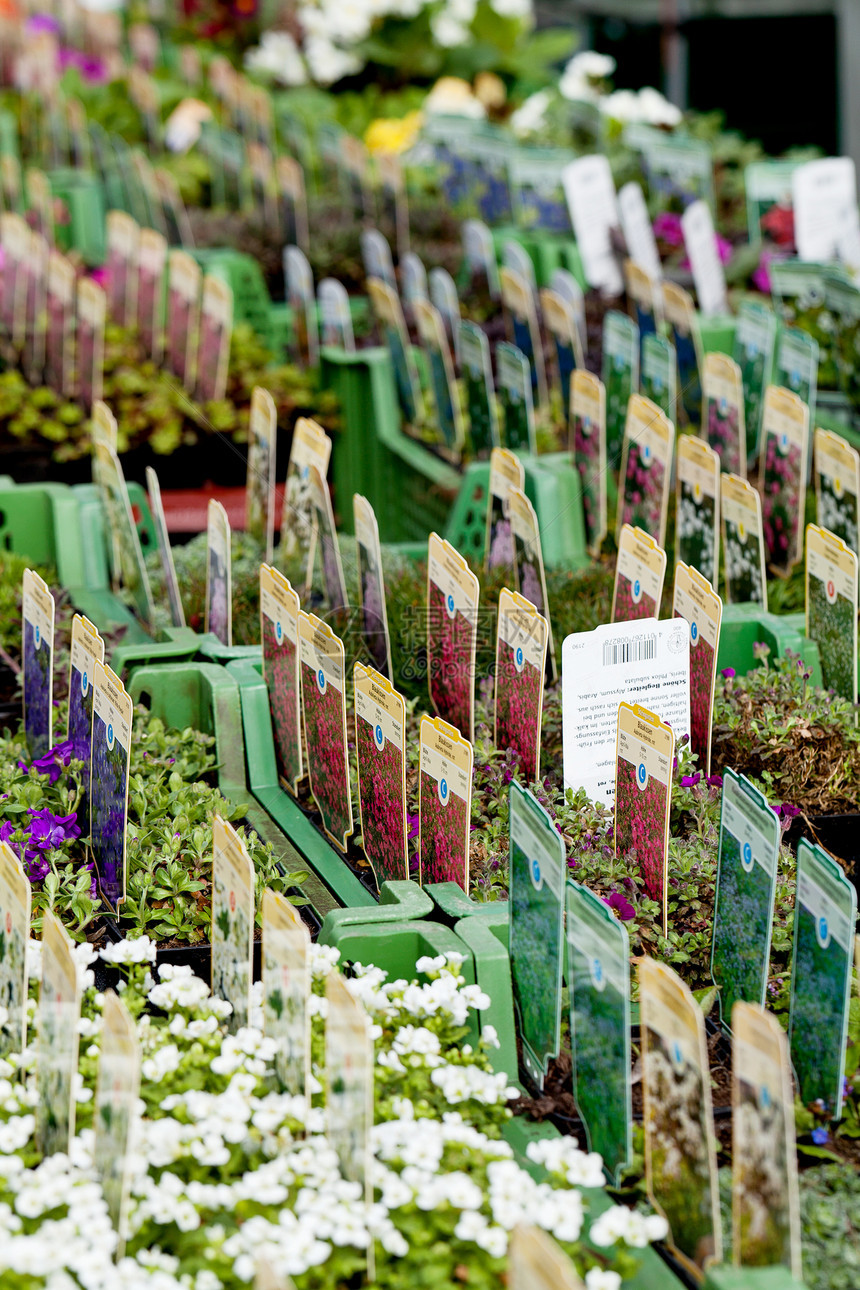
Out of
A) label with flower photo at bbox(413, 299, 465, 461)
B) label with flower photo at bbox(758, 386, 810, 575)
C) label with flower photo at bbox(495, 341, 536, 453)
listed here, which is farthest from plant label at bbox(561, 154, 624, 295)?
label with flower photo at bbox(758, 386, 810, 575)

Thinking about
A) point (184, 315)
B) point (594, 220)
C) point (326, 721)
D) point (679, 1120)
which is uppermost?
point (594, 220)

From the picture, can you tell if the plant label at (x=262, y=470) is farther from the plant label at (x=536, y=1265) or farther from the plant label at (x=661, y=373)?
the plant label at (x=536, y=1265)

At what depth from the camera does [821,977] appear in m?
1.90

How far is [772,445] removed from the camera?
336cm

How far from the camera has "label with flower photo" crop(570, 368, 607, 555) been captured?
3451 millimetres

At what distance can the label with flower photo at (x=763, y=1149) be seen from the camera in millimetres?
1561

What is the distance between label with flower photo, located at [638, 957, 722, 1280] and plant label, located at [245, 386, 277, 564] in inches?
69.7

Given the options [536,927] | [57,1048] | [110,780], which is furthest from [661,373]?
[57,1048]

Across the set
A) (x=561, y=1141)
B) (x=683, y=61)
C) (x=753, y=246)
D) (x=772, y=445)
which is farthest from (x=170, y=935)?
(x=683, y=61)

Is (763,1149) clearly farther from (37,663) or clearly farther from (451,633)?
(37,663)

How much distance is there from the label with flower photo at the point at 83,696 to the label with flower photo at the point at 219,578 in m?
0.40

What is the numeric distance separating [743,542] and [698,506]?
117mm

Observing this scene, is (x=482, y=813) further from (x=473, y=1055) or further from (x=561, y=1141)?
(x=561, y=1141)

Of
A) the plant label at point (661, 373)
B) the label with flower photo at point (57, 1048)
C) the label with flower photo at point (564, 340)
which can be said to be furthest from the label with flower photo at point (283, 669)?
the label with flower photo at point (564, 340)
